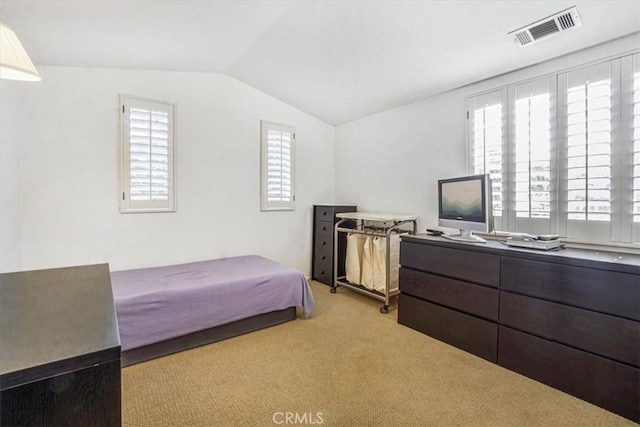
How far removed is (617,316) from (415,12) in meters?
2.34

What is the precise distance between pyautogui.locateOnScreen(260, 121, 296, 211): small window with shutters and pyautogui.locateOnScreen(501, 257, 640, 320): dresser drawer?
2.72m

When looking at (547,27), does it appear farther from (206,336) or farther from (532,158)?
(206,336)

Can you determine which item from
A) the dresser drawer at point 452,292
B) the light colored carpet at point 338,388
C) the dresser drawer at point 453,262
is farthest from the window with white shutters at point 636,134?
the light colored carpet at point 338,388

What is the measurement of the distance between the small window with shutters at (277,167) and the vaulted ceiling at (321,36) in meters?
0.82

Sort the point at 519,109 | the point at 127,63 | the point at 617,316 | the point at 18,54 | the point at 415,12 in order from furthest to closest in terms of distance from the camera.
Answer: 1. the point at 127,63
2. the point at 519,109
3. the point at 415,12
4. the point at 617,316
5. the point at 18,54

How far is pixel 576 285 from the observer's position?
1860mm

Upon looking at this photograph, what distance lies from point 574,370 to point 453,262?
0.98 metres

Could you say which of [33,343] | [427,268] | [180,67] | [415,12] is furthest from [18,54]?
[427,268]

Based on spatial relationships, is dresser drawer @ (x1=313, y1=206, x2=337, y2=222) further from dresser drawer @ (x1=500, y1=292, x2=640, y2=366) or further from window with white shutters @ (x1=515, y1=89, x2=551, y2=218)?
dresser drawer @ (x1=500, y1=292, x2=640, y2=366)

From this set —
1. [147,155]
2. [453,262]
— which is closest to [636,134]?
[453,262]

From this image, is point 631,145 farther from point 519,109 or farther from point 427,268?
point 427,268

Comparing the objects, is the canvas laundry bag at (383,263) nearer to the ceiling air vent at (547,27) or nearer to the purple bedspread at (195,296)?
the purple bedspread at (195,296)

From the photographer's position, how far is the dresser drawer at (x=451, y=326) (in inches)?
89.8

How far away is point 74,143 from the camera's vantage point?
2.76 meters
